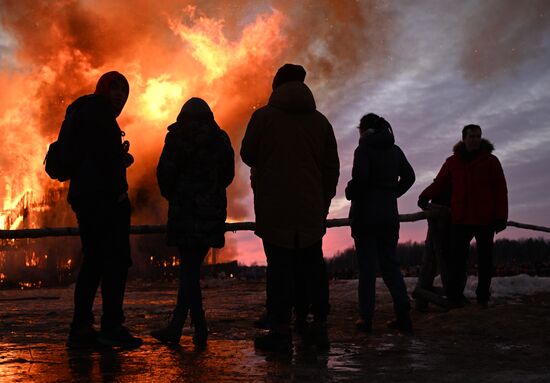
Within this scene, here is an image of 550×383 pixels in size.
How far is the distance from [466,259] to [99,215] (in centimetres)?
416

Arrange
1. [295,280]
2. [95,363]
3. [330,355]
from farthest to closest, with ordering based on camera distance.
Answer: [295,280] → [330,355] → [95,363]

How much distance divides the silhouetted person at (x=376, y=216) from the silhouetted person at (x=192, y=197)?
132 cm

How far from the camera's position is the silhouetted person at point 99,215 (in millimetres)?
4113

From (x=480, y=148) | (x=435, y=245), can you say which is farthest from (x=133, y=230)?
(x=480, y=148)

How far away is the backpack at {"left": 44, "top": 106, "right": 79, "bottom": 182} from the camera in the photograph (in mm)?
4125

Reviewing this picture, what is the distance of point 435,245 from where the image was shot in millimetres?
6996

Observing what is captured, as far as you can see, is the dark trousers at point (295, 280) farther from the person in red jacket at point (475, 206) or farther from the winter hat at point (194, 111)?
the person in red jacket at point (475, 206)

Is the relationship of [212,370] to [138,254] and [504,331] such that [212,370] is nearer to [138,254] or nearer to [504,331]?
[504,331]

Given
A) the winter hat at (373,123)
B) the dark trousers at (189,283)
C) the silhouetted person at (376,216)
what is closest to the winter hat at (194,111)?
the dark trousers at (189,283)

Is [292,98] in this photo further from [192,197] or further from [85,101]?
[85,101]

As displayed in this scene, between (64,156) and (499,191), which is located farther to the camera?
(499,191)

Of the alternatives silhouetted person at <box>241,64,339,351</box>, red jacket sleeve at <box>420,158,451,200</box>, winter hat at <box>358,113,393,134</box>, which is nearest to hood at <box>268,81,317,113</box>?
silhouetted person at <box>241,64,339,351</box>

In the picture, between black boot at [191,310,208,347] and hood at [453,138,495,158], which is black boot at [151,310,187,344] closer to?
black boot at [191,310,208,347]

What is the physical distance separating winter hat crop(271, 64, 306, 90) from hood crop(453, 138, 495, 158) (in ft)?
9.09
